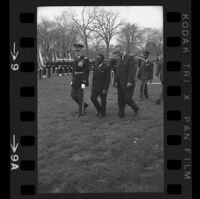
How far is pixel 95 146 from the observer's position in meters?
6.03

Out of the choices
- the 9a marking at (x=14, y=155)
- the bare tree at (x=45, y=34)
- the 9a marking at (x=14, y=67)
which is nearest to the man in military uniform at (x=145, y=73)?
the bare tree at (x=45, y=34)

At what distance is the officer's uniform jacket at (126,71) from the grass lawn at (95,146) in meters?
0.22

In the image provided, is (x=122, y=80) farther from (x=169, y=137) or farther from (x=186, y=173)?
(x=186, y=173)

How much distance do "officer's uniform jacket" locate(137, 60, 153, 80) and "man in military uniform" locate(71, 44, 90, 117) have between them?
0.87 m

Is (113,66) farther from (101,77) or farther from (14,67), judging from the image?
(14,67)

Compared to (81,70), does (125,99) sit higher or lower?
lower

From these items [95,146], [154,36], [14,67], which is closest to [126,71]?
[154,36]

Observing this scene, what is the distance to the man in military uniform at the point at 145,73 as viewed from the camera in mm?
6164

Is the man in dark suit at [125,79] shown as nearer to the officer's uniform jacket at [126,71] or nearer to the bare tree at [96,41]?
the officer's uniform jacket at [126,71]

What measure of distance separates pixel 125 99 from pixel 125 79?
37 centimetres

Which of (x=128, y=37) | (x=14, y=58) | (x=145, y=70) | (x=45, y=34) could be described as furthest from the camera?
(x=145, y=70)

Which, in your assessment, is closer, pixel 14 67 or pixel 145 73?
pixel 14 67

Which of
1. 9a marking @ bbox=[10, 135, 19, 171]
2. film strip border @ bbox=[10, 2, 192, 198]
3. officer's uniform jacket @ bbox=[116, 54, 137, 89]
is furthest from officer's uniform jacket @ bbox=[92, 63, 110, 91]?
9a marking @ bbox=[10, 135, 19, 171]

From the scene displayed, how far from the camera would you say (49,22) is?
602 centimetres
